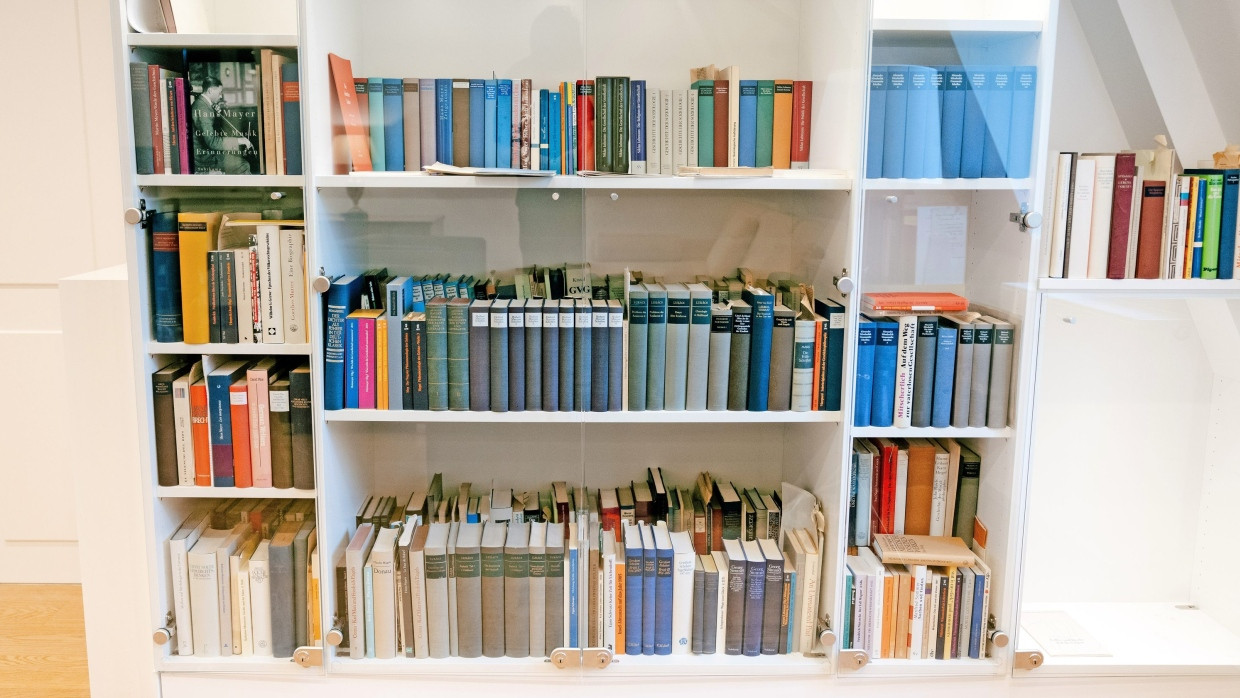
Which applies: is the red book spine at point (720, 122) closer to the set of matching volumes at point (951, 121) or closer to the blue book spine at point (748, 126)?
the blue book spine at point (748, 126)

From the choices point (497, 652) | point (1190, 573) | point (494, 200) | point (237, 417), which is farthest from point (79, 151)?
point (1190, 573)

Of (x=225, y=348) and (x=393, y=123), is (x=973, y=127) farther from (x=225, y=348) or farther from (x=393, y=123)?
(x=225, y=348)

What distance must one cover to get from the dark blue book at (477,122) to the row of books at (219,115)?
0.40 m

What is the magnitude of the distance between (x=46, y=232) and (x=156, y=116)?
1.43m

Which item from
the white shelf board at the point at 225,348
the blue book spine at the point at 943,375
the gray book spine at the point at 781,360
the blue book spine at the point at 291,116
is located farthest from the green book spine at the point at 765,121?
the white shelf board at the point at 225,348

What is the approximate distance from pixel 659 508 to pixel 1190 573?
145cm

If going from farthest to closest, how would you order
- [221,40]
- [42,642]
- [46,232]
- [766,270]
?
1. [46,232]
2. [42,642]
3. [766,270]
4. [221,40]

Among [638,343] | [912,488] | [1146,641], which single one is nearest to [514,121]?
[638,343]

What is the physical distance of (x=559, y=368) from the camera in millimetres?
2107

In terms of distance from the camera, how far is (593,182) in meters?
2.05

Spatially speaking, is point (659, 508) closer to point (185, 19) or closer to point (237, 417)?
point (237, 417)

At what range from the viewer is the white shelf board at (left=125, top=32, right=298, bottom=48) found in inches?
77.4

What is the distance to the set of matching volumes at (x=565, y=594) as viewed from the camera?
7.09 ft

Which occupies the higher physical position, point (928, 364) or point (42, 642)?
point (928, 364)
